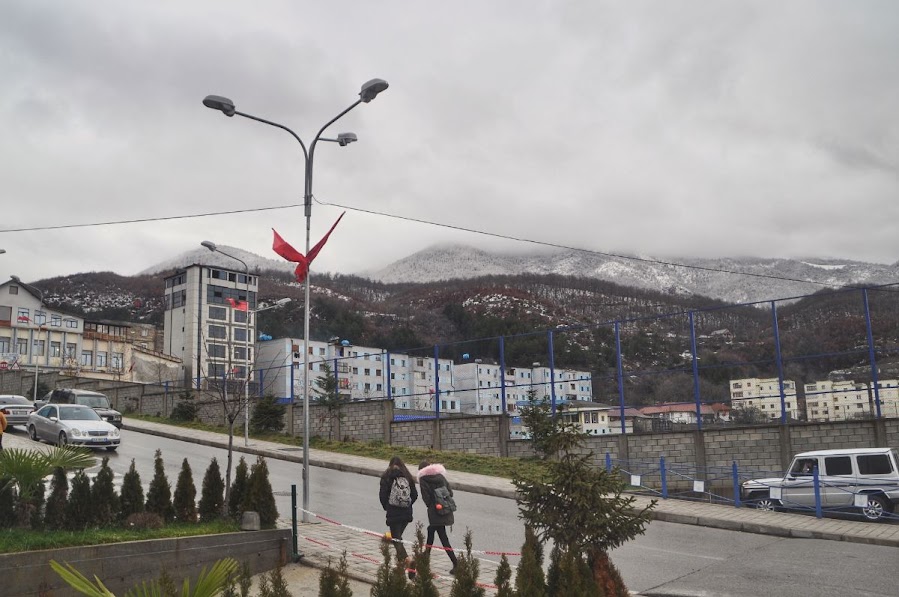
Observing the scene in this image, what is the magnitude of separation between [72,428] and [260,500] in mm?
16174

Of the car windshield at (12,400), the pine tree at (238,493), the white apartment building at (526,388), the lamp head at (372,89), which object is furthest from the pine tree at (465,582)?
the car windshield at (12,400)

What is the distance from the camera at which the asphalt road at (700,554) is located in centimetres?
1042

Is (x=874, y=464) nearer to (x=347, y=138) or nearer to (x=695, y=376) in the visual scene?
(x=695, y=376)

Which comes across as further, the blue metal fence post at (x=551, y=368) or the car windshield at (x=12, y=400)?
the car windshield at (x=12, y=400)

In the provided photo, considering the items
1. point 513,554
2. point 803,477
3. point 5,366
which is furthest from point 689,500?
point 5,366

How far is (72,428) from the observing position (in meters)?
25.6

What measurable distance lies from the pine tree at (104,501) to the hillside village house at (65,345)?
83276 mm

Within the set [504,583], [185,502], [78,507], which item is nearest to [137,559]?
[78,507]

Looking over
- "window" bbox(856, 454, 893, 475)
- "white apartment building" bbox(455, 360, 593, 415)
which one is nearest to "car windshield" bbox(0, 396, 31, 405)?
"white apartment building" bbox(455, 360, 593, 415)

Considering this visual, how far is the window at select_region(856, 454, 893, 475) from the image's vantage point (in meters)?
18.0

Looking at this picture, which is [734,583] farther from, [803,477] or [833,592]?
[803,477]

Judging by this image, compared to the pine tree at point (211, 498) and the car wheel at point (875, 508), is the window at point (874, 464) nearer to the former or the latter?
the car wheel at point (875, 508)

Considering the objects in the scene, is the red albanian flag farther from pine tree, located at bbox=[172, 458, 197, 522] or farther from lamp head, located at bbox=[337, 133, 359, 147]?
pine tree, located at bbox=[172, 458, 197, 522]

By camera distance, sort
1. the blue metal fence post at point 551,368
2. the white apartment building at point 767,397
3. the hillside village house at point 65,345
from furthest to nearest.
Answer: the hillside village house at point 65,345 → the blue metal fence post at point 551,368 → the white apartment building at point 767,397
